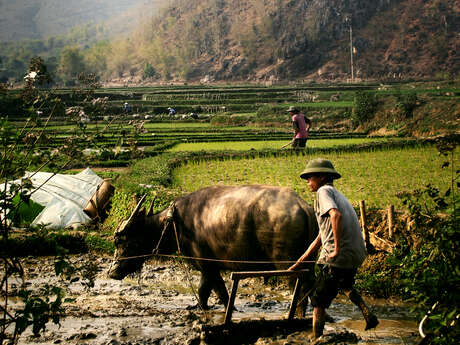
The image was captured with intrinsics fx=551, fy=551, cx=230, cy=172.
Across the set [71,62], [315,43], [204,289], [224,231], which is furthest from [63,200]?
[71,62]

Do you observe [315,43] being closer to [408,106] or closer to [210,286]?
[408,106]

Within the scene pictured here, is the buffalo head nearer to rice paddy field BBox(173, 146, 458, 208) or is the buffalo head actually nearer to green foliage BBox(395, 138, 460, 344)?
green foliage BBox(395, 138, 460, 344)

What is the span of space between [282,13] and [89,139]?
128482 millimetres

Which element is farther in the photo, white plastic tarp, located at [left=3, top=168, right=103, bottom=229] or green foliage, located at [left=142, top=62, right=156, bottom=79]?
green foliage, located at [left=142, top=62, right=156, bottom=79]

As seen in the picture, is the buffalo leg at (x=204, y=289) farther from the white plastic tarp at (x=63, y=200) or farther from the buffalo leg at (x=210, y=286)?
the white plastic tarp at (x=63, y=200)

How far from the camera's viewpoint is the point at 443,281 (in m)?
3.94

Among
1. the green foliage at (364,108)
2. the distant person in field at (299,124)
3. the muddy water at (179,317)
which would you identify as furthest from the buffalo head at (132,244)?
the green foliage at (364,108)

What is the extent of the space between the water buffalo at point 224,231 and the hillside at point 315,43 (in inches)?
3677

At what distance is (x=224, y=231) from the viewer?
233 inches

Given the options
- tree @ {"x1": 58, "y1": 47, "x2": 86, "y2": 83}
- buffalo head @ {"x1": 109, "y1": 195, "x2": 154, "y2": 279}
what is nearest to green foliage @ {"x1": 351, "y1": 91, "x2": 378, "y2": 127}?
buffalo head @ {"x1": 109, "y1": 195, "x2": 154, "y2": 279}

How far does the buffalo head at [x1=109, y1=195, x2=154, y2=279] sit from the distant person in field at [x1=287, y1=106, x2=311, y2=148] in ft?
31.1

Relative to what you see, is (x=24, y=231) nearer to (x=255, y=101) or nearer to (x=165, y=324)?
(x=165, y=324)

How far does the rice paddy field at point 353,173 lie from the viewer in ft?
39.6

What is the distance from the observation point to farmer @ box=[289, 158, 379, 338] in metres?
4.61
